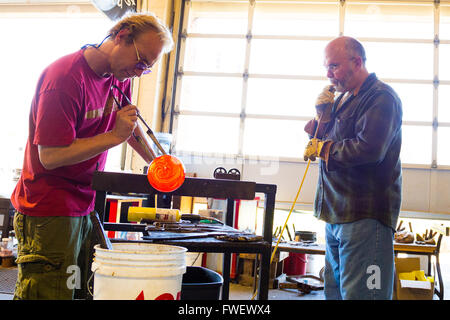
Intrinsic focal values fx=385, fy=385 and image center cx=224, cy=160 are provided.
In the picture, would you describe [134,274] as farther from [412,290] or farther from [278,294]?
[412,290]

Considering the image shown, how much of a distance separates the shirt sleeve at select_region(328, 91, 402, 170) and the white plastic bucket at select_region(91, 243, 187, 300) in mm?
940

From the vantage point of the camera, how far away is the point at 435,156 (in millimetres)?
5941

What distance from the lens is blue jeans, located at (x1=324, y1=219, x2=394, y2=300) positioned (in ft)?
5.21

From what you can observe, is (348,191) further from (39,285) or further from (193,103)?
(193,103)

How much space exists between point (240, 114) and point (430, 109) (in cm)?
299

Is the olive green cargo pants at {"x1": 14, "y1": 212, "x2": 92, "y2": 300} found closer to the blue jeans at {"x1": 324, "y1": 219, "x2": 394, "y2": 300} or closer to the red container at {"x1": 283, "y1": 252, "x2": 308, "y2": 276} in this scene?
the blue jeans at {"x1": 324, "y1": 219, "x2": 394, "y2": 300}

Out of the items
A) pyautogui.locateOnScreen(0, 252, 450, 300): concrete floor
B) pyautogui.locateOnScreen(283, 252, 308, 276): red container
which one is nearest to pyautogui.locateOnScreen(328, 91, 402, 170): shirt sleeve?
pyautogui.locateOnScreen(0, 252, 450, 300): concrete floor

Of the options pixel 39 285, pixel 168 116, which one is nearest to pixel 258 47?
pixel 168 116

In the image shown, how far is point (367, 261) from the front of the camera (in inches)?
62.7

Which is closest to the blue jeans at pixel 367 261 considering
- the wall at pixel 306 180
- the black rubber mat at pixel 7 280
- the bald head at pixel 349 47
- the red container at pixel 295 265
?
the bald head at pixel 349 47

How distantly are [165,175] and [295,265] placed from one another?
14.0ft

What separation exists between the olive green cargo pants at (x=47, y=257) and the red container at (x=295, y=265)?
164 inches

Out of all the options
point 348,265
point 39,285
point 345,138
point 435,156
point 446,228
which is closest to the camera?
point 39,285

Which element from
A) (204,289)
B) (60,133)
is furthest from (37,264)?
(204,289)
